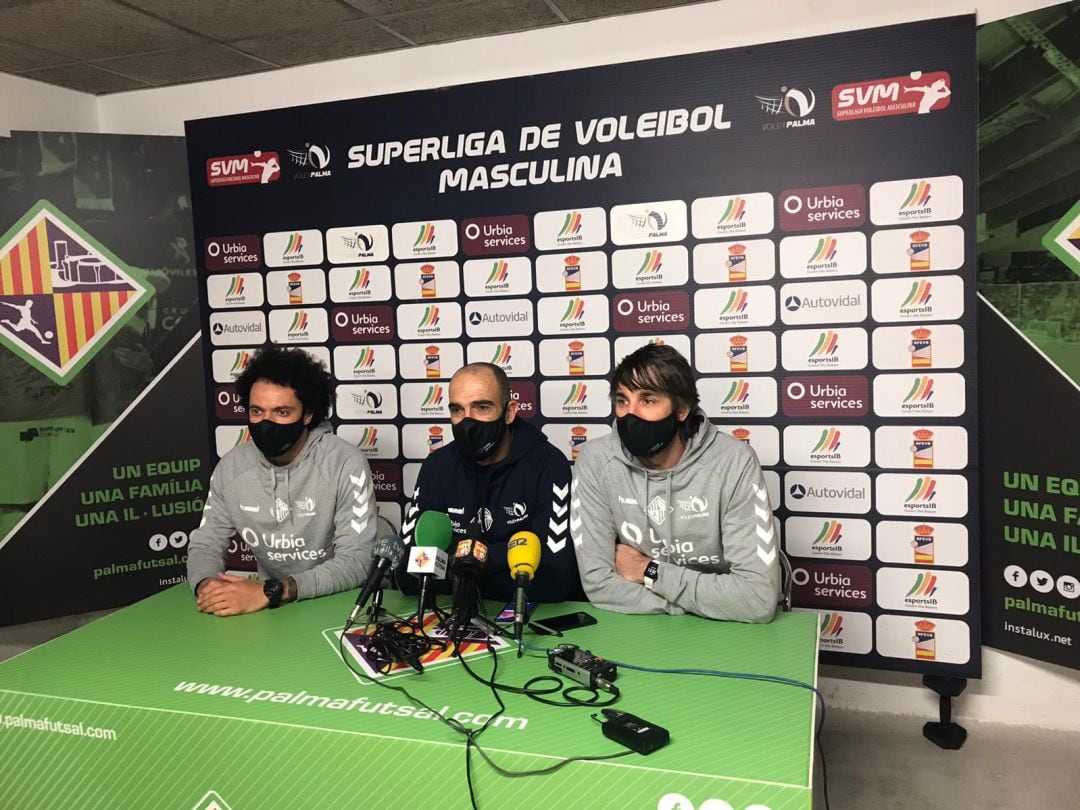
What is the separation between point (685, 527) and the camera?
221cm

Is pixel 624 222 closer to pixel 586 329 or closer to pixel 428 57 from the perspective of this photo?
pixel 586 329

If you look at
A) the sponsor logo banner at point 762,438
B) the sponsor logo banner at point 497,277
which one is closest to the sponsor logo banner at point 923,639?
the sponsor logo banner at point 762,438

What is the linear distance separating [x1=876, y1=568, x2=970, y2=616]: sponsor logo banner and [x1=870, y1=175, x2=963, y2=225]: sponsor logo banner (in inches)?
48.4

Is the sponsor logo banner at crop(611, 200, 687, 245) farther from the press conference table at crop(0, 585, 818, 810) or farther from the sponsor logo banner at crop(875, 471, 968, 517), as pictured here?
the press conference table at crop(0, 585, 818, 810)

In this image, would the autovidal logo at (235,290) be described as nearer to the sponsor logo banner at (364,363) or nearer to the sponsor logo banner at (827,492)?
→ the sponsor logo banner at (364,363)

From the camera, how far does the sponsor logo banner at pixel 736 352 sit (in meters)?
2.84

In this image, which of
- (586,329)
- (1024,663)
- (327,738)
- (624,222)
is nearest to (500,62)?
(624,222)

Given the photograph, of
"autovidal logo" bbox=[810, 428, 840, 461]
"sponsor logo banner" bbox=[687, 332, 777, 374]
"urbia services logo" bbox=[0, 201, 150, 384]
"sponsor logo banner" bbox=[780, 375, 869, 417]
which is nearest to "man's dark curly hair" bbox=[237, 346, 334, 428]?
"sponsor logo banner" bbox=[687, 332, 777, 374]

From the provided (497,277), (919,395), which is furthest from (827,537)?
(497,277)

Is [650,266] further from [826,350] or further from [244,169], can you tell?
[244,169]

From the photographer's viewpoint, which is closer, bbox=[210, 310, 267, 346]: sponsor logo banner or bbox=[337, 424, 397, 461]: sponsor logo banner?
bbox=[337, 424, 397, 461]: sponsor logo banner

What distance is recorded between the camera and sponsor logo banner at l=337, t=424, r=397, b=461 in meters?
3.38

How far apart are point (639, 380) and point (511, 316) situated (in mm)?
1101

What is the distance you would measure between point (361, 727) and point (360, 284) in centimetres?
223
